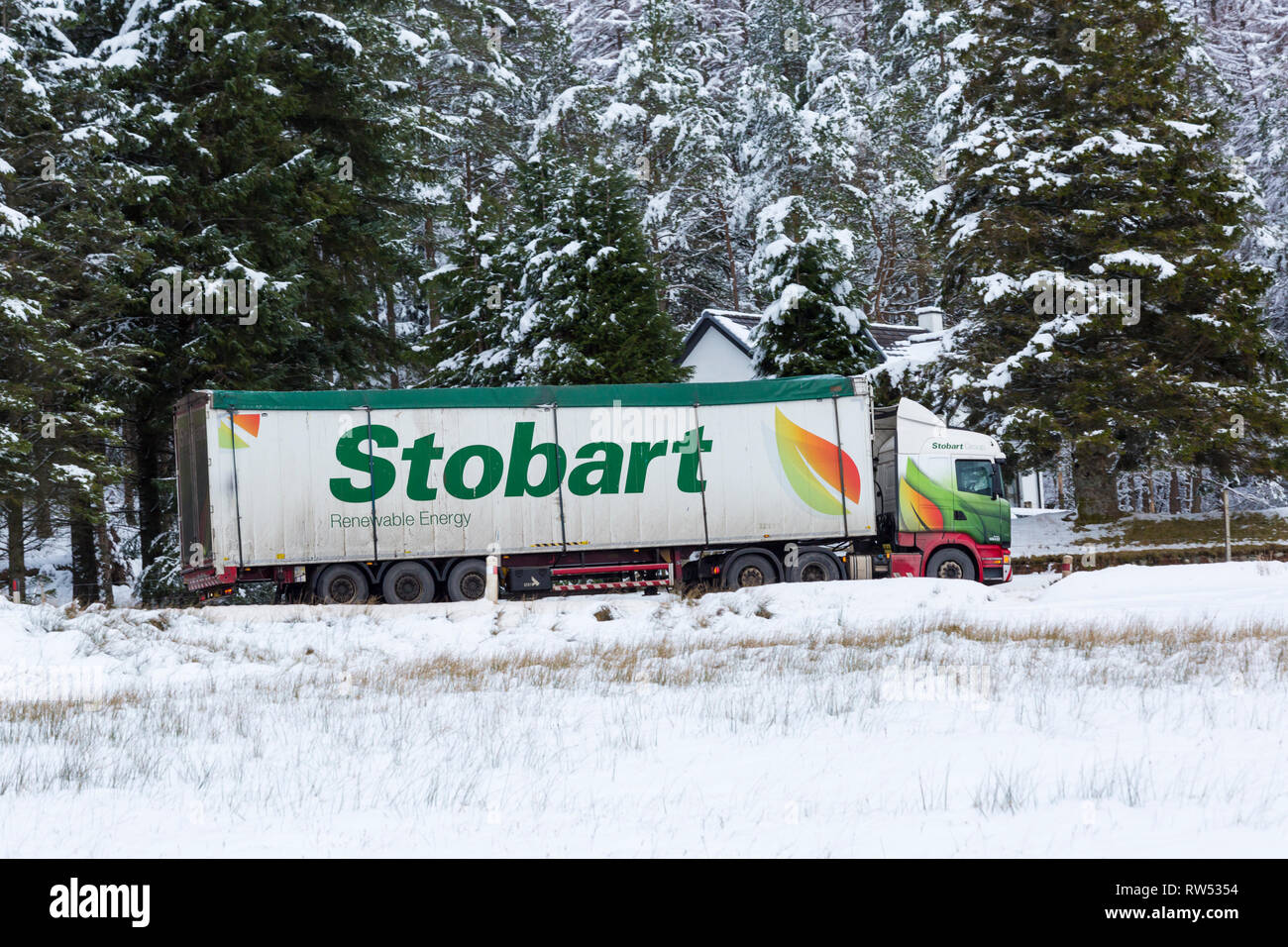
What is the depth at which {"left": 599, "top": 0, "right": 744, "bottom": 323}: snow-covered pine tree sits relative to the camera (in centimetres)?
4953

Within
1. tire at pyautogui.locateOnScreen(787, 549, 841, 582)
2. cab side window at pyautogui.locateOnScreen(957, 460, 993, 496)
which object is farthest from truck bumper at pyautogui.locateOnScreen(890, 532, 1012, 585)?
tire at pyautogui.locateOnScreen(787, 549, 841, 582)

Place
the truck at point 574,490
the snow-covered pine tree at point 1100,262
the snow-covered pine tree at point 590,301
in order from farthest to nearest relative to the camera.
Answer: the snow-covered pine tree at point 590,301
the snow-covered pine tree at point 1100,262
the truck at point 574,490

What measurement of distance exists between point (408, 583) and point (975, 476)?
416 inches

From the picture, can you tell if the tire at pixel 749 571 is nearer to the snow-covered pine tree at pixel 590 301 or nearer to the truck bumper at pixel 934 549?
the truck bumper at pixel 934 549

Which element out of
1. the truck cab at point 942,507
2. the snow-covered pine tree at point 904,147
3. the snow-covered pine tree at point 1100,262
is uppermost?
the snow-covered pine tree at point 904,147

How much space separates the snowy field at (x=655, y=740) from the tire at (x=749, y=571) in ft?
21.4

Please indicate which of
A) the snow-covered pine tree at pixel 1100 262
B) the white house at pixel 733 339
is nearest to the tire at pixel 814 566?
the snow-covered pine tree at pixel 1100 262

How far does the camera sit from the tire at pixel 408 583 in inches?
825

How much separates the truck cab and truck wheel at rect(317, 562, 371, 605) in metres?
9.52

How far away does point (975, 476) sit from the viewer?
22.7 meters

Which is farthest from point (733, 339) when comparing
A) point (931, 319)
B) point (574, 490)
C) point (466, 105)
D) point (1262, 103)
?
point (1262, 103)

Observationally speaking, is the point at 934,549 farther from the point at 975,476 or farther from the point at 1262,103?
the point at 1262,103

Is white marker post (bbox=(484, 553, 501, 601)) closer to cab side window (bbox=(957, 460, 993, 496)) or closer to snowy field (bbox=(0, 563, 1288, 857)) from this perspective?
snowy field (bbox=(0, 563, 1288, 857))
